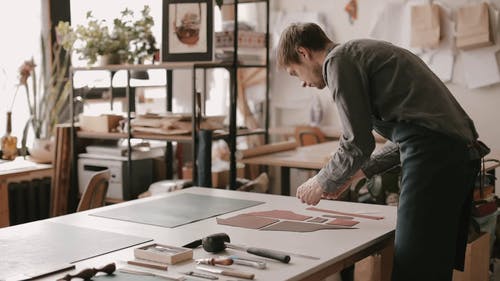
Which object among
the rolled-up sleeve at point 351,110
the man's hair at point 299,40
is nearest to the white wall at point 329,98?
the man's hair at point 299,40

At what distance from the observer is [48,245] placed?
76.8 inches

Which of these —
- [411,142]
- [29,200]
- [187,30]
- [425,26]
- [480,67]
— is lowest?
[29,200]

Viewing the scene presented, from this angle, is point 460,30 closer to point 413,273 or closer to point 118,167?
point 118,167

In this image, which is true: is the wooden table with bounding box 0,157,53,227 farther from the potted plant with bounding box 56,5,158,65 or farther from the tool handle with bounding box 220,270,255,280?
the tool handle with bounding box 220,270,255,280

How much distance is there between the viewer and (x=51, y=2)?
4.86 metres

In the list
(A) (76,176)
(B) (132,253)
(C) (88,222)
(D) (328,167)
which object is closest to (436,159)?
(D) (328,167)

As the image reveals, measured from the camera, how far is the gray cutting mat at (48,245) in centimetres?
174

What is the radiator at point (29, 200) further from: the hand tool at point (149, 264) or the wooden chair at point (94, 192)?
the hand tool at point (149, 264)

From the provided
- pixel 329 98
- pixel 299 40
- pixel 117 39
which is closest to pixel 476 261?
pixel 299 40

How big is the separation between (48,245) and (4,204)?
2.12 m

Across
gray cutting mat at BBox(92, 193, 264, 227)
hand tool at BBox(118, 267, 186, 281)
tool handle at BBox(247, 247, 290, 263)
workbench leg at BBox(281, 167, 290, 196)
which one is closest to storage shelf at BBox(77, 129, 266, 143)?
workbench leg at BBox(281, 167, 290, 196)

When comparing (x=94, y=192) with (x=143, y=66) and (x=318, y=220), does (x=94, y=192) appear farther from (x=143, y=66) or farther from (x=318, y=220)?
(x=318, y=220)

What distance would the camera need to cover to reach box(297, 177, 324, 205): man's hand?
2.13 metres

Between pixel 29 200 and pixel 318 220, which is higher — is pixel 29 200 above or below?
below
